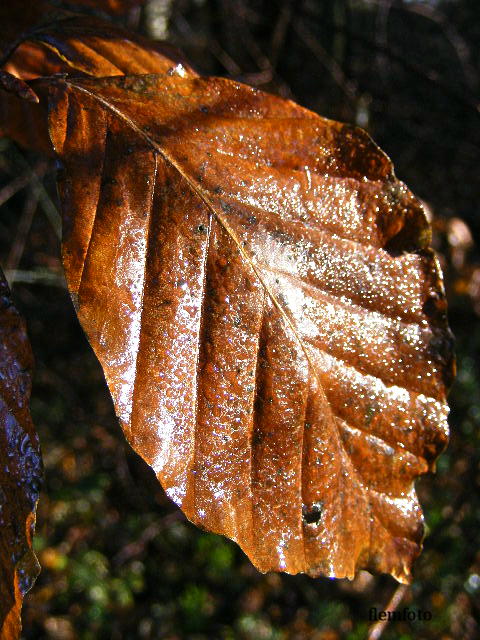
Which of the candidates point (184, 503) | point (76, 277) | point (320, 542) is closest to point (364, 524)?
point (320, 542)

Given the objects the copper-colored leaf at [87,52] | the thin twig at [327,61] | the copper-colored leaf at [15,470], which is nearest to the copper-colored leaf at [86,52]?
the copper-colored leaf at [87,52]

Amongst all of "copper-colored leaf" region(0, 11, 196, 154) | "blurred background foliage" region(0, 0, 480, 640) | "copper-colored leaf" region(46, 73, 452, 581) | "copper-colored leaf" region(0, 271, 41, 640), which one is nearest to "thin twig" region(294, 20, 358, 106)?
"blurred background foliage" region(0, 0, 480, 640)

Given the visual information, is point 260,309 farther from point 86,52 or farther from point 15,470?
point 86,52

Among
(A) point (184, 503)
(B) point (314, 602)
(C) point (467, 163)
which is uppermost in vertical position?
(C) point (467, 163)

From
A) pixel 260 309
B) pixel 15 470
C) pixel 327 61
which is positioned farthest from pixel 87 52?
pixel 327 61

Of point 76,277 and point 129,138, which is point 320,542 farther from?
point 129,138

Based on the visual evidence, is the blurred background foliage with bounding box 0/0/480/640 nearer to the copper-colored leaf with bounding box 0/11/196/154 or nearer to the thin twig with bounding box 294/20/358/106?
the thin twig with bounding box 294/20/358/106

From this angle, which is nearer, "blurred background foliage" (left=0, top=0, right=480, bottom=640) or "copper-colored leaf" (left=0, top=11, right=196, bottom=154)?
"copper-colored leaf" (left=0, top=11, right=196, bottom=154)
